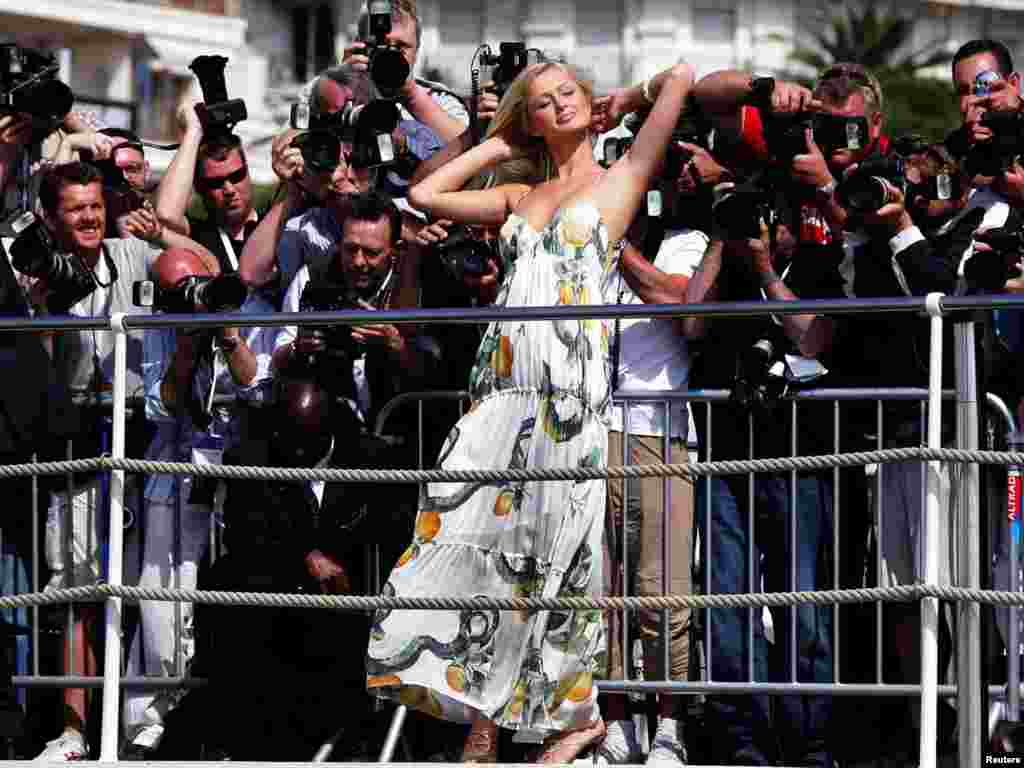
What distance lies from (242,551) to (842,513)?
6.38ft

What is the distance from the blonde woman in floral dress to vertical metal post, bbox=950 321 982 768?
1.07m

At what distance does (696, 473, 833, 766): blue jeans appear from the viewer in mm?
7504

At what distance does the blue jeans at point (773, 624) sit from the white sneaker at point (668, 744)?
12 cm

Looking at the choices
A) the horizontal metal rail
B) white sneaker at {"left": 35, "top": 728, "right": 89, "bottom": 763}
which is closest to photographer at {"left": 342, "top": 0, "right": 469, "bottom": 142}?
the horizontal metal rail

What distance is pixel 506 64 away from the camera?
8133 millimetres

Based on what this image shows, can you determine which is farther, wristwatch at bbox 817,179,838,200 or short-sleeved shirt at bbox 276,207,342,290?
short-sleeved shirt at bbox 276,207,342,290

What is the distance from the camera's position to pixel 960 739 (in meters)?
6.60

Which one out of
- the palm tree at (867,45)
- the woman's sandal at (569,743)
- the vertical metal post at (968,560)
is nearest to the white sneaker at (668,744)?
the woman's sandal at (569,743)

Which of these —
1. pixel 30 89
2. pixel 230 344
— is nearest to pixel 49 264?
pixel 30 89

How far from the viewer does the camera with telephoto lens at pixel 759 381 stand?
7461 millimetres

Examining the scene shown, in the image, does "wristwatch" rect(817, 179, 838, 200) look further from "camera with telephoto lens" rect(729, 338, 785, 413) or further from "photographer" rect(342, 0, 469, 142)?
"photographer" rect(342, 0, 469, 142)

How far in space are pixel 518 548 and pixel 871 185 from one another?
1585 millimetres

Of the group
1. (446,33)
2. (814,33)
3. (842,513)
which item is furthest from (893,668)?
(446,33)

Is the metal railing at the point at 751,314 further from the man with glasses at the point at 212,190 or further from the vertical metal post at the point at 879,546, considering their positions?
the man with glasses at the point at 212,190
